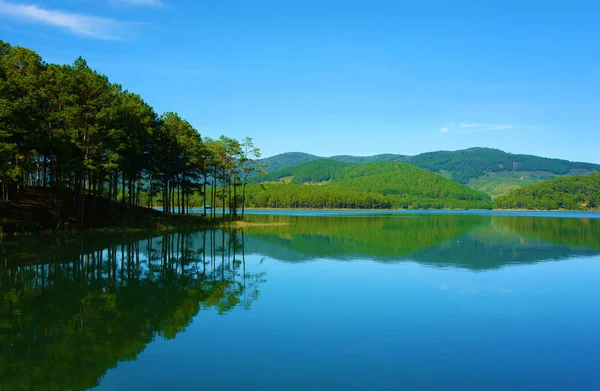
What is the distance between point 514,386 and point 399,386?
2398mm

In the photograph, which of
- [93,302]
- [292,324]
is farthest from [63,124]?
[292,324]

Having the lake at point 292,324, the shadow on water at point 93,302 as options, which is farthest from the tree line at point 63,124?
the lake at point 292,324

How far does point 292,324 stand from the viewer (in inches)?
560

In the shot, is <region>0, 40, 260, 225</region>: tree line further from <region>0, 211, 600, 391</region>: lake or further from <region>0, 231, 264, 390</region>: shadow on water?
<region>0, 211, 600, 391</region>: lake

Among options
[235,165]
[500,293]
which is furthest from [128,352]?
[235,165]

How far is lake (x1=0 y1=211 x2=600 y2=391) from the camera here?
993 cm

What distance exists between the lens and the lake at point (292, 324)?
32.6 feet

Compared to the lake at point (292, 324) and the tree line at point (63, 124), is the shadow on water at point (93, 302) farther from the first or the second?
the tree line at point (63, 124)

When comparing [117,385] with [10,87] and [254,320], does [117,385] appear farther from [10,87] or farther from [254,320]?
[10,87]

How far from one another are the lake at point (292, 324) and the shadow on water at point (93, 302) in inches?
2.5

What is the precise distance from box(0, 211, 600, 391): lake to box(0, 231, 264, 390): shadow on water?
0.06 meters

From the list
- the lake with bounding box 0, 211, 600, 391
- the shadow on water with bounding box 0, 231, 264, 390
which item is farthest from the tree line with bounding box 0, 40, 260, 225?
the lake with bounding box 0, 211, 600, 391

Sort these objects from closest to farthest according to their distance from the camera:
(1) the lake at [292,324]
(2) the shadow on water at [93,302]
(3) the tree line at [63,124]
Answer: (1) the lake at [292,324] → (2) the shadow on water at [93,302] → (3) the tree line at [63,124]

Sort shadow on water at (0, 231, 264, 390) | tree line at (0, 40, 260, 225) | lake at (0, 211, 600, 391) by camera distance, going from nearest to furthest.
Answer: lake at (0, 211, 600, 391) → shadow on water at (0, 231, 264, 390) → tree line at (0, 40, 260, 225)
